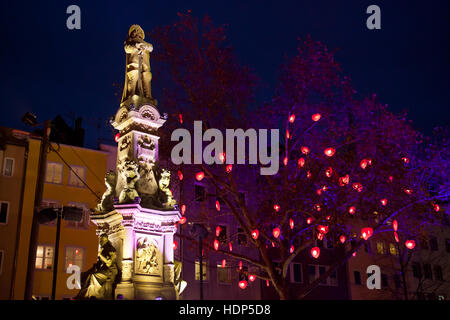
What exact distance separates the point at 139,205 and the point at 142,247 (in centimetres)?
123

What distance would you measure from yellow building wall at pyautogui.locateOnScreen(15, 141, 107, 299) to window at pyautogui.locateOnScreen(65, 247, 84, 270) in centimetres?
18

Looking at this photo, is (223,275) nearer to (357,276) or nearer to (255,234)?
(357,276)

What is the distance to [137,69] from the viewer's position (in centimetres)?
1725

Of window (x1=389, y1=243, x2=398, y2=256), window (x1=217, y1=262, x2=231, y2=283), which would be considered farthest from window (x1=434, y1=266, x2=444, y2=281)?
window (x1=217, y1=262, x2=231, y2=283)

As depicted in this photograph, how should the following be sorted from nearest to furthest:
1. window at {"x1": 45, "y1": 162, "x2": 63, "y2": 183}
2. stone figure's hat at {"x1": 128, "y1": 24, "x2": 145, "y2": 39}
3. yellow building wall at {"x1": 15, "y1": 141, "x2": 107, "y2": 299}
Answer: stone figure's hat at {"x1": 128, "y1": 24, "x2": 145, "y2": 39}
yellow building wall at {"x1": 15, "y1": 141, "x2": 107, "y2": 299}
window at {"x1": 45, "y1": 162, "x2": 63, "y2": 183}

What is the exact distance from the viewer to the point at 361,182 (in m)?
20.5

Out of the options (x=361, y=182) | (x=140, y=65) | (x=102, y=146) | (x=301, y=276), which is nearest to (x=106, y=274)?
(x=140, y=65)

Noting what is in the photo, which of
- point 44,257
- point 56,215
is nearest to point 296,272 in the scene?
point 44,257

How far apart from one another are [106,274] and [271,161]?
8.70m

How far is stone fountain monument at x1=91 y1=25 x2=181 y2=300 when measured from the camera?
1478cm

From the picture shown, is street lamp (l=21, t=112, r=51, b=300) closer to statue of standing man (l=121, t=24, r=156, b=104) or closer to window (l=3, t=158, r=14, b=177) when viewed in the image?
statue of standing man (l=121, t=24, r=156, b=104)

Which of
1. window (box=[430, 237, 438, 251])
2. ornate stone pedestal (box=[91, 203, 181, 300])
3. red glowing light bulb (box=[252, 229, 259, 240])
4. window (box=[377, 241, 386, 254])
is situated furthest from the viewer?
window (box=[430, 237, 438, 251])
